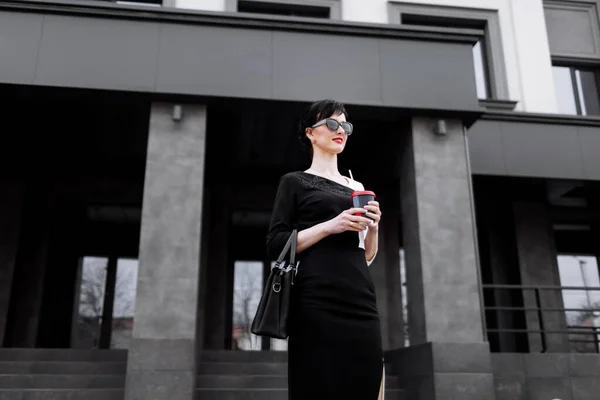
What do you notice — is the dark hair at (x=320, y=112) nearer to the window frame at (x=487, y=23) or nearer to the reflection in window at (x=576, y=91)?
the window frame at (x=487, y=23)

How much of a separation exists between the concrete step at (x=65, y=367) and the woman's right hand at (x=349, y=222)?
6.88m

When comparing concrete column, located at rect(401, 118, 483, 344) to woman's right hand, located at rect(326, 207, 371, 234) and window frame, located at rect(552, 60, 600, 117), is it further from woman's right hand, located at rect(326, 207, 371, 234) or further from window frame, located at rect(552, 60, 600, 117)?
woman's right hand, located at rect(326, 207, 371, 234)

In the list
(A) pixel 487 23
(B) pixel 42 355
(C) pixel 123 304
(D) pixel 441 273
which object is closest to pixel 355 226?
(D) pixel 441 273

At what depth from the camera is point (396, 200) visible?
11656mm

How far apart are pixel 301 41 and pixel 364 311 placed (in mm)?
6645

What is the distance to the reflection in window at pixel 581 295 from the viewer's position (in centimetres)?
1273

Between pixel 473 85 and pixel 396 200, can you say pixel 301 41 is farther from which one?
pixel 396 200

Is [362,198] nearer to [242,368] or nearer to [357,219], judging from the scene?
[357,219]

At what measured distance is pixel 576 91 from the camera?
12.3 m

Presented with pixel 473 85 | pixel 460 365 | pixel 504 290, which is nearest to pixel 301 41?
pixel 473 85

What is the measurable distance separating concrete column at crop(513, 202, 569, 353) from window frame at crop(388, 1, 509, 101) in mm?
2649

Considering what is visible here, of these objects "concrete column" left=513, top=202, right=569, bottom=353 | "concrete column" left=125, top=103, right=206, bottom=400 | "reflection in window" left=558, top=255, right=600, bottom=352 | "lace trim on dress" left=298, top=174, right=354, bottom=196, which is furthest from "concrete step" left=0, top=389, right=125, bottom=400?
"reflection in window" left=558, top=255, right=600, bottom=352

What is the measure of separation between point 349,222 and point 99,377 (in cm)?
659

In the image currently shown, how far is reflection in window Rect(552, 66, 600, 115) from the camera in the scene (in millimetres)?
12118
